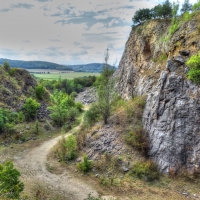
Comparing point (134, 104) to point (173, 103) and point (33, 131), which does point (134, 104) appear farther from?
point (33, 131)

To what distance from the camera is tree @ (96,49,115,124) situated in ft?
74.7

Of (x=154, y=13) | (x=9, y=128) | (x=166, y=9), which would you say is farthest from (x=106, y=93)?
(x=154, y=13)

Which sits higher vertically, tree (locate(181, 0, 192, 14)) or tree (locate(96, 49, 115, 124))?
tree (locate(181, 0, 192, 14))

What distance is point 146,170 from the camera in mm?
16500

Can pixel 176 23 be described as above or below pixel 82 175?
above

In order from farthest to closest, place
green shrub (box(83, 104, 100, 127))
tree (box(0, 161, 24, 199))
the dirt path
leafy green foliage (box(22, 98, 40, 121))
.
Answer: leafy green foliage (box(22, 98, 40, 121)) < green shrub (box(83, 104, 100, 127)) < the dirt path < tree (box(0, 161, 24, 199))

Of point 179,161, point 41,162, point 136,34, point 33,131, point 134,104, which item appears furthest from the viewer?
point 136,34

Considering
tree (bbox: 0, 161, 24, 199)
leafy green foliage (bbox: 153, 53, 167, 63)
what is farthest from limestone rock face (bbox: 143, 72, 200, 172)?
tree (bbox: 0, 161, 24, 199)

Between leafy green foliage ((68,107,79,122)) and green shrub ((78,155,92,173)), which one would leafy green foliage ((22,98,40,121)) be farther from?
green shrub ((78,155,92,173))

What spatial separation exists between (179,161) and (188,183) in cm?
180

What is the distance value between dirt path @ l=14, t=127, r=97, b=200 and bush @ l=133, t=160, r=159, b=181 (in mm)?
4248

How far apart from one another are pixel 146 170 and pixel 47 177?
29.9ft

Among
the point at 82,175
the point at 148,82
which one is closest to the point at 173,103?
the point at 148,82

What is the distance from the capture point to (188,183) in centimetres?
1495
